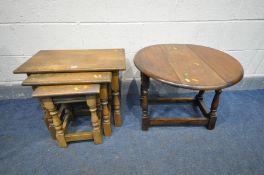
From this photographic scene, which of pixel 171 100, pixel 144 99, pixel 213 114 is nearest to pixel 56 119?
pixel 144 99

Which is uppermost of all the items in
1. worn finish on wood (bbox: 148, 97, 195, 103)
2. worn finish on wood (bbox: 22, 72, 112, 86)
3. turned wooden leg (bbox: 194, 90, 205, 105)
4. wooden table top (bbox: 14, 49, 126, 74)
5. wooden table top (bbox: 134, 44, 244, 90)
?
wooden table top (bbox: 134, 44, 244, 90)

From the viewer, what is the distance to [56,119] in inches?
47.6

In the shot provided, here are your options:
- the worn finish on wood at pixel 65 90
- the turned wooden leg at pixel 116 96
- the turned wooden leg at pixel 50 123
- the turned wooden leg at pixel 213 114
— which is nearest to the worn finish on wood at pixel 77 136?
the turned wooden leg at pixel 50 123

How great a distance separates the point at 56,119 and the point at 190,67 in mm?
1003

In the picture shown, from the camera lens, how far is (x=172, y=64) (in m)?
1.23

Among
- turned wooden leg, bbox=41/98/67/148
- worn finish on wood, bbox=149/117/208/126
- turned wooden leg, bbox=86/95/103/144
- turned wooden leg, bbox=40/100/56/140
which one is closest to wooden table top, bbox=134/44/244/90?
turned wooden leg, bbox=86/95/103/144

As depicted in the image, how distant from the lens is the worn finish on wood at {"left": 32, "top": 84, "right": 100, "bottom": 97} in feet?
3.45

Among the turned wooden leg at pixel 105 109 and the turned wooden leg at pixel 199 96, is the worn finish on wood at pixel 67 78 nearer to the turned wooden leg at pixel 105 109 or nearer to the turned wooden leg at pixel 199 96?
the turned wooden leg at pixel 105 109

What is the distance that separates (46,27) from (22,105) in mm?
863

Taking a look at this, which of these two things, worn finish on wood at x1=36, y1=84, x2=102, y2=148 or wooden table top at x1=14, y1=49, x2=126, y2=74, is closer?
worn finish on wood at x1=36, y1=84, x2=102, y2=148

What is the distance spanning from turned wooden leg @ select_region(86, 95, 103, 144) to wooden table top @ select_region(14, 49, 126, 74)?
0.73 feet

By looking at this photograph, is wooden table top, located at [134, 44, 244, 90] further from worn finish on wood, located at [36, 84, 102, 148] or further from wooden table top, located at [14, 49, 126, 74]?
worn finish on wood, located at [36, 84, 102, 148]

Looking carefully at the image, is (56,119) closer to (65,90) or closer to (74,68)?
(65,90)

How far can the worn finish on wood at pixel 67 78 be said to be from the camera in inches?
43.4
